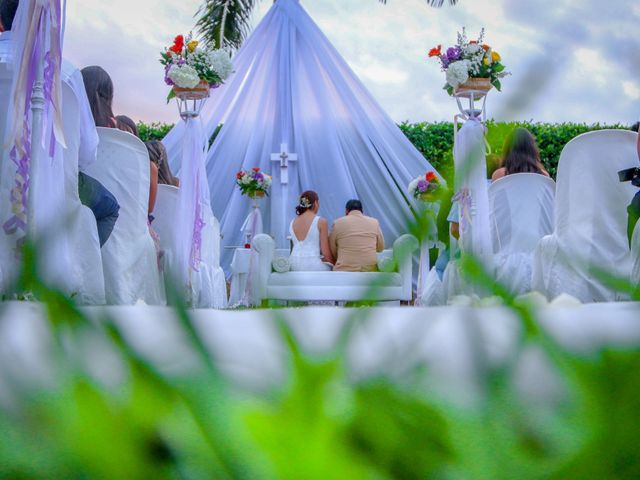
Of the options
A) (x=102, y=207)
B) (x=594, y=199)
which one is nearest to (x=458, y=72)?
(x=594, y=199)

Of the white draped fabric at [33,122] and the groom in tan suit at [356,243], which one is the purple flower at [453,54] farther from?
the white draped fabric at [33,122]

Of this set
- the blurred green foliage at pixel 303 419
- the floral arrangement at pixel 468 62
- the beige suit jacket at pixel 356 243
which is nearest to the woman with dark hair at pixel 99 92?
the floral arrangement at pixel 468 62

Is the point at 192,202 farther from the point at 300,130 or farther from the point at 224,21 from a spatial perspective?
the point at 224,21

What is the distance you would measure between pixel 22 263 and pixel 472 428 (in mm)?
118

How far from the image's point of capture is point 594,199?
296 cm

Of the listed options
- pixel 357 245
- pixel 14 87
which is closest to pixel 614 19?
pixel 14 87

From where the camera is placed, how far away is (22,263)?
0.18 m

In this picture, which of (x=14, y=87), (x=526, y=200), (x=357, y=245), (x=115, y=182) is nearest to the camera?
(x=14, y=87)

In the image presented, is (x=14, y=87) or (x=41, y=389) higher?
(x=14, y=87)

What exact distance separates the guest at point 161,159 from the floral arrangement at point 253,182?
6.40ft

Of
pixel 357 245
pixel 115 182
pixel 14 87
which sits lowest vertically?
pixel 357 245

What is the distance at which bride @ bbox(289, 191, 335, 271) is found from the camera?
527cm

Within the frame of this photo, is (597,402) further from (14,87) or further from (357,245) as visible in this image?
(357,245)

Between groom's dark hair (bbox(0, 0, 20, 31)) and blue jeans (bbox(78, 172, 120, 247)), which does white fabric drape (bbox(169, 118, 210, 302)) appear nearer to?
blue jeans (bbox(78, 172, 120, 247))
